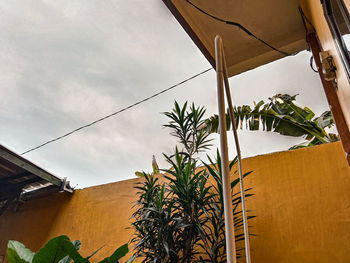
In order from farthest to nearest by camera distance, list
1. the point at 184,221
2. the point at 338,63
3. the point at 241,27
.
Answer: the point at 184,221
the point at 241,27
the point at 338,63

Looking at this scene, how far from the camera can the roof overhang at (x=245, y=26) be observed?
6.12ft

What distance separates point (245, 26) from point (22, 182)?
4.24 m

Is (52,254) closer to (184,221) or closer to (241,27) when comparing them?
(184,221)

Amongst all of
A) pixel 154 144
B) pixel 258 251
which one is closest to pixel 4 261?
pixel 154 144

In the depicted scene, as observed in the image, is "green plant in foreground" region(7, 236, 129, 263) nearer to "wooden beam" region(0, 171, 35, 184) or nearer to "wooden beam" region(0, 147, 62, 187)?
"wooden beam" region(0, 147, 62, 187)

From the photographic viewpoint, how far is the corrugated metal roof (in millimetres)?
3582

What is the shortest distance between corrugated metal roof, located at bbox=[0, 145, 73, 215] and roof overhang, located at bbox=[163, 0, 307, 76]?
9.64 ft

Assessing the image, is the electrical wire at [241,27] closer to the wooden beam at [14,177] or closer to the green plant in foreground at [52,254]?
the green plant in foreground at [52,254]

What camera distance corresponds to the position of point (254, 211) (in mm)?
2455

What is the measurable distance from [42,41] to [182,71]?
2.26m

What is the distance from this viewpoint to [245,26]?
6.64 ft

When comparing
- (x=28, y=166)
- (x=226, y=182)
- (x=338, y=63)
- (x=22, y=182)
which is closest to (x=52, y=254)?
(x=226, y=182)

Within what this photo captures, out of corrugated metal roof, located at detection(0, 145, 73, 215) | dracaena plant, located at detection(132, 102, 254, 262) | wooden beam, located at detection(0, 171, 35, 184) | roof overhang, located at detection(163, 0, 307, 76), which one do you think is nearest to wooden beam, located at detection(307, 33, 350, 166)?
roof overhang, located at detection(163, 0, 307, 76)

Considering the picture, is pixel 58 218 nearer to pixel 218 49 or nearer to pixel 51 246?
pixel 51 246
